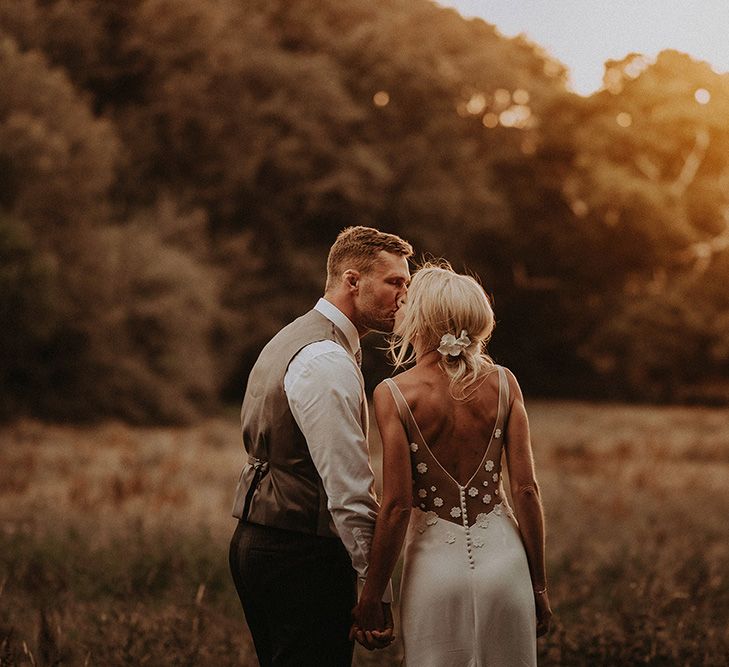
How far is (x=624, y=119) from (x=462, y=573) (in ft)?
112

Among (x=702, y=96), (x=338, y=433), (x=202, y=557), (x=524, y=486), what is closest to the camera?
(x=338, y=433)

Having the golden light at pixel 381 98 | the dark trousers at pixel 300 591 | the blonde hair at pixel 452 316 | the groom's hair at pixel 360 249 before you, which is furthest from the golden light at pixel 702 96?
the dark trousers at pixel 300 591

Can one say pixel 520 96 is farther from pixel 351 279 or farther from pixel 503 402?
pixel 503 402

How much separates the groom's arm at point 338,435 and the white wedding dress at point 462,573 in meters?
0.16

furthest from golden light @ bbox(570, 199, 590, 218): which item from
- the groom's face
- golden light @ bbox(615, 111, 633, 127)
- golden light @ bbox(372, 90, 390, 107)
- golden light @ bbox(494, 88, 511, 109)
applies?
the groom's face

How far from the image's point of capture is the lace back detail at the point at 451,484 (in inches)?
136

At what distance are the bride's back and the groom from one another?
20 centimetres

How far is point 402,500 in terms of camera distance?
11.2ft

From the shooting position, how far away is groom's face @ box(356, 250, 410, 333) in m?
3.62

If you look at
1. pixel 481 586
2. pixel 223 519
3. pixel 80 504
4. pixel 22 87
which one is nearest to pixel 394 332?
pixel 481 586

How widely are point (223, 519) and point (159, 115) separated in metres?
20.0

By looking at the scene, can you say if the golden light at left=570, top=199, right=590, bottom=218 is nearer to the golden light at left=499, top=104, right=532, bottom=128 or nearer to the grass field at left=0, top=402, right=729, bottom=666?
the golden light at left=499, top=104, right=532, bottom=128

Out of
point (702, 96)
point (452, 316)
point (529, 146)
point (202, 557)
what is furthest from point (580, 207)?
point (452, 316)

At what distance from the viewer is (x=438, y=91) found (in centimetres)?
3266
